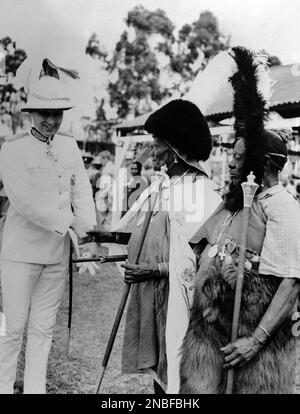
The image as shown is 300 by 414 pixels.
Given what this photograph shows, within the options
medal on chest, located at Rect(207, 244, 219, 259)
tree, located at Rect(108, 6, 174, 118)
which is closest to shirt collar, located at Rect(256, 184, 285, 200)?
medal on chest, located at Rect(207, 244, 219, 259)

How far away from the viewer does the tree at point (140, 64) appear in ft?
40.6

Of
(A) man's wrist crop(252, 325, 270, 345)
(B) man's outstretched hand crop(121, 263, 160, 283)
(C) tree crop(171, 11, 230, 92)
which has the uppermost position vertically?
(C) tree crop(171, 11, 230, 92)

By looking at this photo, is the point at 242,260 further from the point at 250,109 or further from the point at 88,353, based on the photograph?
the point at 88,353

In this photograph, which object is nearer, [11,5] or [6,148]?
[6,148]

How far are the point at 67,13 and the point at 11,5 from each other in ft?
2.82

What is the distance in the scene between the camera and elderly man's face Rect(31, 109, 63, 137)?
3191 mm

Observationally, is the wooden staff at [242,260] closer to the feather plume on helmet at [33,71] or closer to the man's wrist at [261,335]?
the man's wrist at [261,335]

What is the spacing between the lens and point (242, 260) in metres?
2.16

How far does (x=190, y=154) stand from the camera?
117 inches

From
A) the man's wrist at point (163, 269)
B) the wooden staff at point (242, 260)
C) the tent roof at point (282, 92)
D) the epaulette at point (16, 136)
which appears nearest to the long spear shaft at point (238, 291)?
the wooden staff at point (242, 260)

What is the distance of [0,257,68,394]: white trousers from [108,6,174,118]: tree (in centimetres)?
899

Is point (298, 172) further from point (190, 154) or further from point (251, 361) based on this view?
point (251, 361)

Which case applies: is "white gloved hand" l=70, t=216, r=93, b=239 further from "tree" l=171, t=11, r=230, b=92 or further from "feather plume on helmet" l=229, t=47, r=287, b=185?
"tree" l=171, t=11, r=230, b=92

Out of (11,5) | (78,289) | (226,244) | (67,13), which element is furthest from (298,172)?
(226,244)
